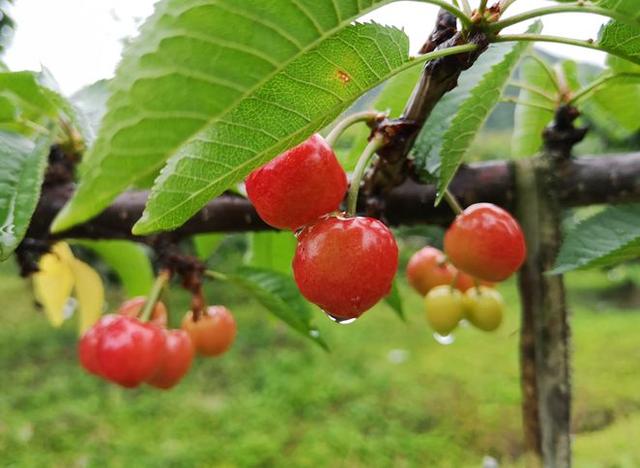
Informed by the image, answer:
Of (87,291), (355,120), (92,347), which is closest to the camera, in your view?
(355,120)

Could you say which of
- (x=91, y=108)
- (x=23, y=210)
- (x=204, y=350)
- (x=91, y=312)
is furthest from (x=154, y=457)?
(x=23, y=210)

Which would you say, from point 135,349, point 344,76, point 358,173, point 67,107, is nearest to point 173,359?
point 135,349

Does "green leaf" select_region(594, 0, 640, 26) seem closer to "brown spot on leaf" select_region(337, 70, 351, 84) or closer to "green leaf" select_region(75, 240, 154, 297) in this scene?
"brown spot on leaf" select_region(337, 70, 351, 84)

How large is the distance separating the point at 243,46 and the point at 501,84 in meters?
0.24

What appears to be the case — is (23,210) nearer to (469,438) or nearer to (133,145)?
(133,145)

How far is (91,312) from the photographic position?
1.03m

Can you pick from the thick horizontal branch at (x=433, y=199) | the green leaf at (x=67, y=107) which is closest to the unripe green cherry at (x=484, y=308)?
the thick horizontal branch at (x=433, y=199)

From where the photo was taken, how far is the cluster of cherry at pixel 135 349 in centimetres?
68

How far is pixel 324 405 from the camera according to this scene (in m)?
3.10

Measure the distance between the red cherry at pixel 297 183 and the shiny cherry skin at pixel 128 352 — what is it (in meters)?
0.36

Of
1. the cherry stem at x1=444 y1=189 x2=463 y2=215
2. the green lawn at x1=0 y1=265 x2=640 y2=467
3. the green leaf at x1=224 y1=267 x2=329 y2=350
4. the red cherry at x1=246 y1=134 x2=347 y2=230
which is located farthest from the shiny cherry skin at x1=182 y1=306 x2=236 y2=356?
the green lawn at x1=0 y1=265 x2=640 y2=467

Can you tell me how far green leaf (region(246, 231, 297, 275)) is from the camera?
0.90 metres

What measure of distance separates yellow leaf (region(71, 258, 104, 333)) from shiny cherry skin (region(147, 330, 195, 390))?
298 mm

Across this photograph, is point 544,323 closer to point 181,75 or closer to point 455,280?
point 455,280
